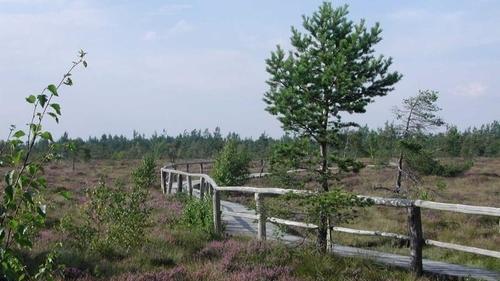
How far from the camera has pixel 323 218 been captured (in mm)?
9742

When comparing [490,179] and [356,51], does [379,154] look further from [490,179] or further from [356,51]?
[356,51]

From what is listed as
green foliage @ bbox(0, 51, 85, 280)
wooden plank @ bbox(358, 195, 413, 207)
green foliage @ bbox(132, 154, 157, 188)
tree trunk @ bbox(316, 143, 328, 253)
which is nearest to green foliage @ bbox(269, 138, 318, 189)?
tree trunk @ bbox(316, 143, 328, 253)

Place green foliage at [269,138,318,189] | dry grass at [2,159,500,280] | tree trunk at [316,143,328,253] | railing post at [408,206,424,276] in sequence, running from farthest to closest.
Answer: green foliage at [269,138,318,189] → tree trunk at [316,143,328,253] → railing post at [408,206,424,276] → dry grass at [2,159,500,280]

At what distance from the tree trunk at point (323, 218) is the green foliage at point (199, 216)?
3.18m

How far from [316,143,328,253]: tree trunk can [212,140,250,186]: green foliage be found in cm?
1481

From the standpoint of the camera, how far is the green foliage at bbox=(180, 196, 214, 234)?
1266 centimetres

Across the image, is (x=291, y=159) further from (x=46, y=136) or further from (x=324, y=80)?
(x=46, y=136)

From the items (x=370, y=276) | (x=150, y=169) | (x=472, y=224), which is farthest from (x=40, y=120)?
(x=150, y=169)

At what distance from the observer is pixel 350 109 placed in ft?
32.7

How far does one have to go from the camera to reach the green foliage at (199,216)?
1266 cm

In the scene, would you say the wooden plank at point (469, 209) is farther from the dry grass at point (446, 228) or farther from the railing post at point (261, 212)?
the railing post at point (261, 212)

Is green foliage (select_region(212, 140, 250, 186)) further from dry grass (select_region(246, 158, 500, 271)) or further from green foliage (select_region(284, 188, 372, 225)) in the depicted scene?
green foliage (select_region(284, 188, 372, 225))

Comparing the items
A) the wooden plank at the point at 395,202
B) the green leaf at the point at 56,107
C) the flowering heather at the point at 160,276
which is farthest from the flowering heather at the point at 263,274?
the green leaf at the point at 56,107

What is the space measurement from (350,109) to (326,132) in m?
0.60
